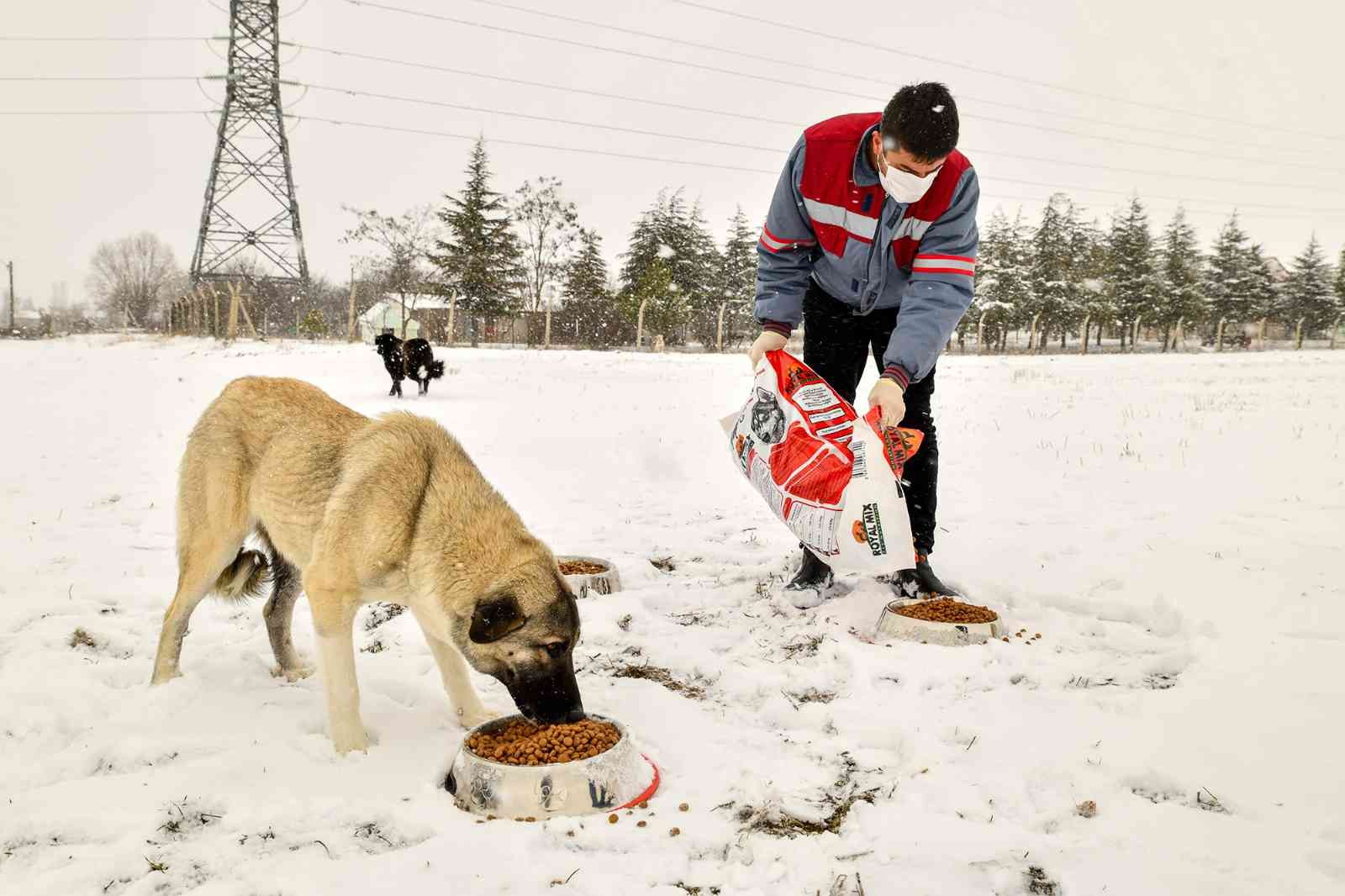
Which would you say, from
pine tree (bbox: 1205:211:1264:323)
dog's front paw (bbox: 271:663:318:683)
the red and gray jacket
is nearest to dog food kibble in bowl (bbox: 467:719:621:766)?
dog's front paw (bbox: 271:663:318:683)

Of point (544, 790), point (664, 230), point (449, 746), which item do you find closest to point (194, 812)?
point (449, 746)

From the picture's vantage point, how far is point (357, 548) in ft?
10.4

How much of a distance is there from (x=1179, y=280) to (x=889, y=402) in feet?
229

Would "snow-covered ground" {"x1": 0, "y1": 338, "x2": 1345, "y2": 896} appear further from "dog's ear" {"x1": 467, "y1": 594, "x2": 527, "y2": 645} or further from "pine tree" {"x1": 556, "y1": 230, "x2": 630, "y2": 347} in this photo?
"pine tree" {"x1": 556, "y1": 230, "x2": 630, "y2": 347}

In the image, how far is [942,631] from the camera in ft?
13.1

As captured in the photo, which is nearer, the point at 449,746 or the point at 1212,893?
the point at 1212,893

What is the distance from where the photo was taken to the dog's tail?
3.91 metres

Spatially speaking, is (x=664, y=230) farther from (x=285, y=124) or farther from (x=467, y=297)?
(x=285, y=124)

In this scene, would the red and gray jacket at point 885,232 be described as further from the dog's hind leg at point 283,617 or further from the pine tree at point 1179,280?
the pine tree at point 1179,280

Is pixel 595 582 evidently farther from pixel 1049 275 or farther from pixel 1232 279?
pixel 1232 279

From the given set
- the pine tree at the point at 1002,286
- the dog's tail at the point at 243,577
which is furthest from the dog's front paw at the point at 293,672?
the pine tree at the point at 1002,286

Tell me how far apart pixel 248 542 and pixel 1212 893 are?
14.1 feet

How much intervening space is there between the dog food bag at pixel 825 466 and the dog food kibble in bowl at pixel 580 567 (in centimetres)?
121

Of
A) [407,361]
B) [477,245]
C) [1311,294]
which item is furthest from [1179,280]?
[407,361]
